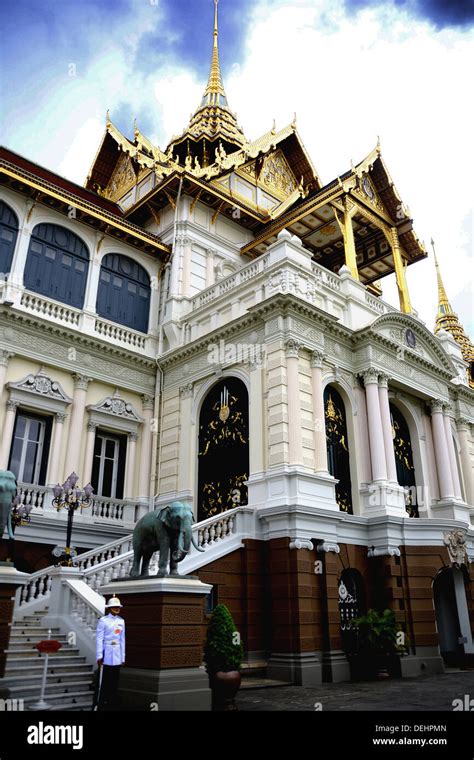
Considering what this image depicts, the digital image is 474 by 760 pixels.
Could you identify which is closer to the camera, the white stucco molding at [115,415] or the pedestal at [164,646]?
the pedestal at [164,646]

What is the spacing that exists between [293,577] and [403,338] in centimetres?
983

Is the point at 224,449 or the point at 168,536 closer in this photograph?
the point at 168,536

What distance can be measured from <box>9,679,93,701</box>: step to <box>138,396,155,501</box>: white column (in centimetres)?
963

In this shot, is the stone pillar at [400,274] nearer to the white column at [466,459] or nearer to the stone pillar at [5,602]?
the white column at [466,459]

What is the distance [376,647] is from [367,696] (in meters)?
3.52

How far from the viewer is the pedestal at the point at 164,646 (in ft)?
29.4

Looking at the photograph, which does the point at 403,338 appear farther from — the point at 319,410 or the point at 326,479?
the point at 326,479

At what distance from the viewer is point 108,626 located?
336 inches

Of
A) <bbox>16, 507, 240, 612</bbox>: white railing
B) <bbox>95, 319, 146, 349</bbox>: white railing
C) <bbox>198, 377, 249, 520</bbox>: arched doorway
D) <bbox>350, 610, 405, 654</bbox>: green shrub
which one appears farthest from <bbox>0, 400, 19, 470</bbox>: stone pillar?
<bbox>350, 610, 405, 654</bbox>: green shrub

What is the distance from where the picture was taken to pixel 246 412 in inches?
730

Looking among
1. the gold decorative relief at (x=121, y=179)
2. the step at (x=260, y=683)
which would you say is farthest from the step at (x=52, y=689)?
the gold decorative relief at (x=121, y=179)

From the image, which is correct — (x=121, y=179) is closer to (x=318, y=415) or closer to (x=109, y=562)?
(x=318, y=415)

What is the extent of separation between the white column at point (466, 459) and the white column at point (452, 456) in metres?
1.02

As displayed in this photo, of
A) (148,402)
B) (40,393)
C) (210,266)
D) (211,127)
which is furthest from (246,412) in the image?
(211,127)
